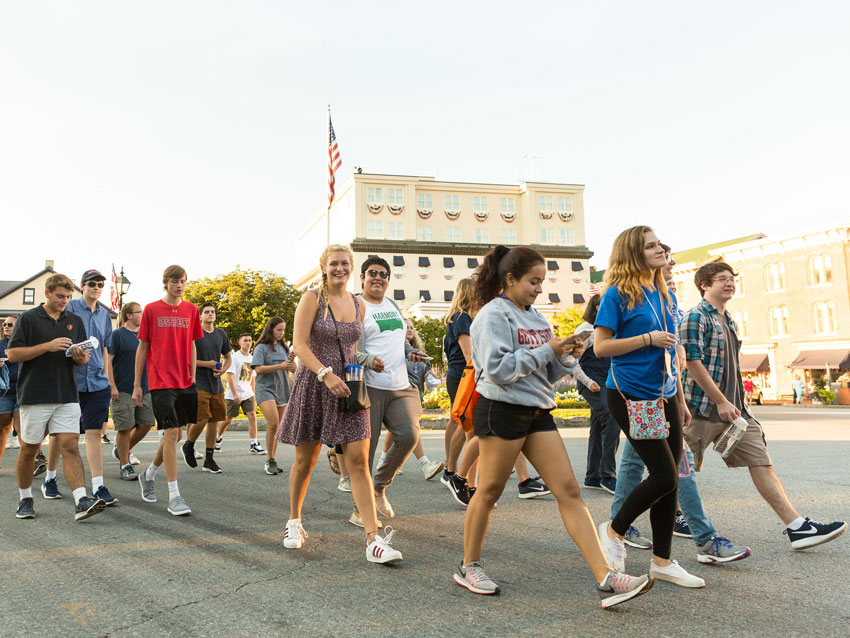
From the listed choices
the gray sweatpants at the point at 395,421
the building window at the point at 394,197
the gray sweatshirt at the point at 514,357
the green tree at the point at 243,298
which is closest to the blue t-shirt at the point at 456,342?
the gray sweatpants at the point at 395,421

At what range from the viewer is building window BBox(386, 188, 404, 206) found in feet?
238

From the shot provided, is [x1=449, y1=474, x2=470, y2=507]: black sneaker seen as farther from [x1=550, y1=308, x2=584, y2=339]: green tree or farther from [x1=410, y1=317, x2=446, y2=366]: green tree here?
[x1=410, y1=317, x2=446, y2=366]: green tree

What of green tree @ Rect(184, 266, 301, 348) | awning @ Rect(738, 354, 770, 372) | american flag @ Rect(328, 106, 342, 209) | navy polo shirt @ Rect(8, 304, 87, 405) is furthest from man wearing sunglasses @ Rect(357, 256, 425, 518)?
awning @ Rect(738, 354, 770, 372)

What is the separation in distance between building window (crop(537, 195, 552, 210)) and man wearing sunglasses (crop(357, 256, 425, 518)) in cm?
7317

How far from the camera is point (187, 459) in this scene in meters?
9.32

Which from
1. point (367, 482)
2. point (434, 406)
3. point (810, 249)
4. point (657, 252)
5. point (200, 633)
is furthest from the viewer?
point (810, 249)

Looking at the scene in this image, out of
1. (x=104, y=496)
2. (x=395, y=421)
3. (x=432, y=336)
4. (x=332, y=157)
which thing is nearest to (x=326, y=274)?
(x=395, y=421)

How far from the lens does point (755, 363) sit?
53281 mm

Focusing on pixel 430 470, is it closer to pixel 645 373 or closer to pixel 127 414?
pixel 127 414

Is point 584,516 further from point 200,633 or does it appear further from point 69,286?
point 69,286

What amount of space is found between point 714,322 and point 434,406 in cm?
1902

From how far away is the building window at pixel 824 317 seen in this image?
4903 cm

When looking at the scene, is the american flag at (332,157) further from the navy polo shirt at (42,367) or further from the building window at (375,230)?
the building window at (375,230)

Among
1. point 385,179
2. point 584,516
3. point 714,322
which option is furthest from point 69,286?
point 385,179
